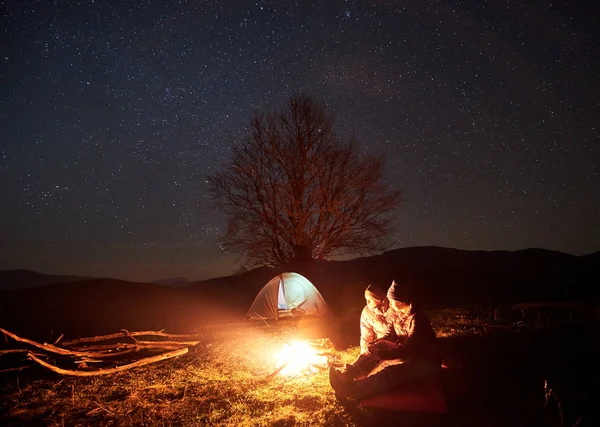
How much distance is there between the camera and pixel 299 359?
6844mm

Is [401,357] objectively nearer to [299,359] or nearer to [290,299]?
[299,359]

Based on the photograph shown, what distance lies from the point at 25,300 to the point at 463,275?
23.2m

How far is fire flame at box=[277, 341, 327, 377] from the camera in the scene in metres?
6.62

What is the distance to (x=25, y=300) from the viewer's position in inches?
762

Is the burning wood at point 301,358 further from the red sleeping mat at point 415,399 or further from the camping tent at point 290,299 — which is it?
the camping tent at point 290,299

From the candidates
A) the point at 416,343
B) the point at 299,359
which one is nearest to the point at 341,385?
the point at 416,343

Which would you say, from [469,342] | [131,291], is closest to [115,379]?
[469,342]

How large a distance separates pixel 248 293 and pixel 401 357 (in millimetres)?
16500

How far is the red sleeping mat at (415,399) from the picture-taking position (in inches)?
187

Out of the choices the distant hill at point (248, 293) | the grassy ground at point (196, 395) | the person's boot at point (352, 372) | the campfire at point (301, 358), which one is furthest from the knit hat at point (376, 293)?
the distant hill at point (248, 293)

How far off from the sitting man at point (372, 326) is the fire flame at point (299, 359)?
105 centimetres

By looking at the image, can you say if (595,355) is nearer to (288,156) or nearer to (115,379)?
(115,379)

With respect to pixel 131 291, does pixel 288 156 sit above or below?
above

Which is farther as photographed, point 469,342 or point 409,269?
point 409,269
